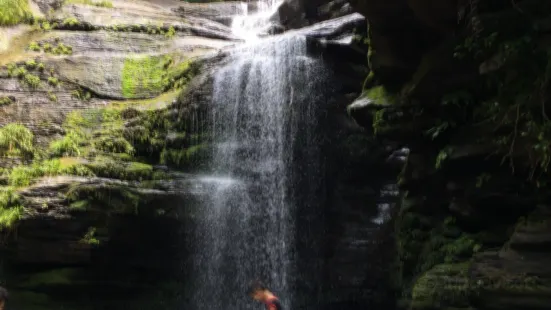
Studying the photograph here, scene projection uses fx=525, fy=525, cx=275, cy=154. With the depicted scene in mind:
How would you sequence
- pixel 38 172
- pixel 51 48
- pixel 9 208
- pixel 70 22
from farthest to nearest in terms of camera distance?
pixel 70 22, pixel 51 48, pixel 38 172, pixel 9 208

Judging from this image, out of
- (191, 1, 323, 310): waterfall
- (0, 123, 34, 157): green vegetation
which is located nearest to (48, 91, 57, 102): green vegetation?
(0, 123, 34, 157): green vegetation

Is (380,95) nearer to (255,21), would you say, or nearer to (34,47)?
(34,47)

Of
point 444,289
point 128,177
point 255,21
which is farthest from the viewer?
point 255,21

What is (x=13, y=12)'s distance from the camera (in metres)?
16.3

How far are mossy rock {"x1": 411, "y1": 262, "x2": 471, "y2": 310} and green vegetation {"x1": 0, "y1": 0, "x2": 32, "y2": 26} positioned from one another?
14755 mm

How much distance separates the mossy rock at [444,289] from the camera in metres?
6.55

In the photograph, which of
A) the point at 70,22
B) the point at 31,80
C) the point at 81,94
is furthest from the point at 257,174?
the point at 70,22

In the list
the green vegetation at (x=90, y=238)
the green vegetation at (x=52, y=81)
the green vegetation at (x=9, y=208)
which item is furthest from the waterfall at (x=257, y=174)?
the green vegetation at (x=52, y=81)

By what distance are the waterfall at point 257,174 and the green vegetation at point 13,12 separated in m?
7.45

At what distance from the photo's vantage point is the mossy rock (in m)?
6.55

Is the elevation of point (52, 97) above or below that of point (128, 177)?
above

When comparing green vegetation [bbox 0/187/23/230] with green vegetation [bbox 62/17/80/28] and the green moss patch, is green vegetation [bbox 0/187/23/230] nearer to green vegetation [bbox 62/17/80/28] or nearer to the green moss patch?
the green moss patch

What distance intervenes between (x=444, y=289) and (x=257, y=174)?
272 inches

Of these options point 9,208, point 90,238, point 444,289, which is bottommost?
point 90,238
